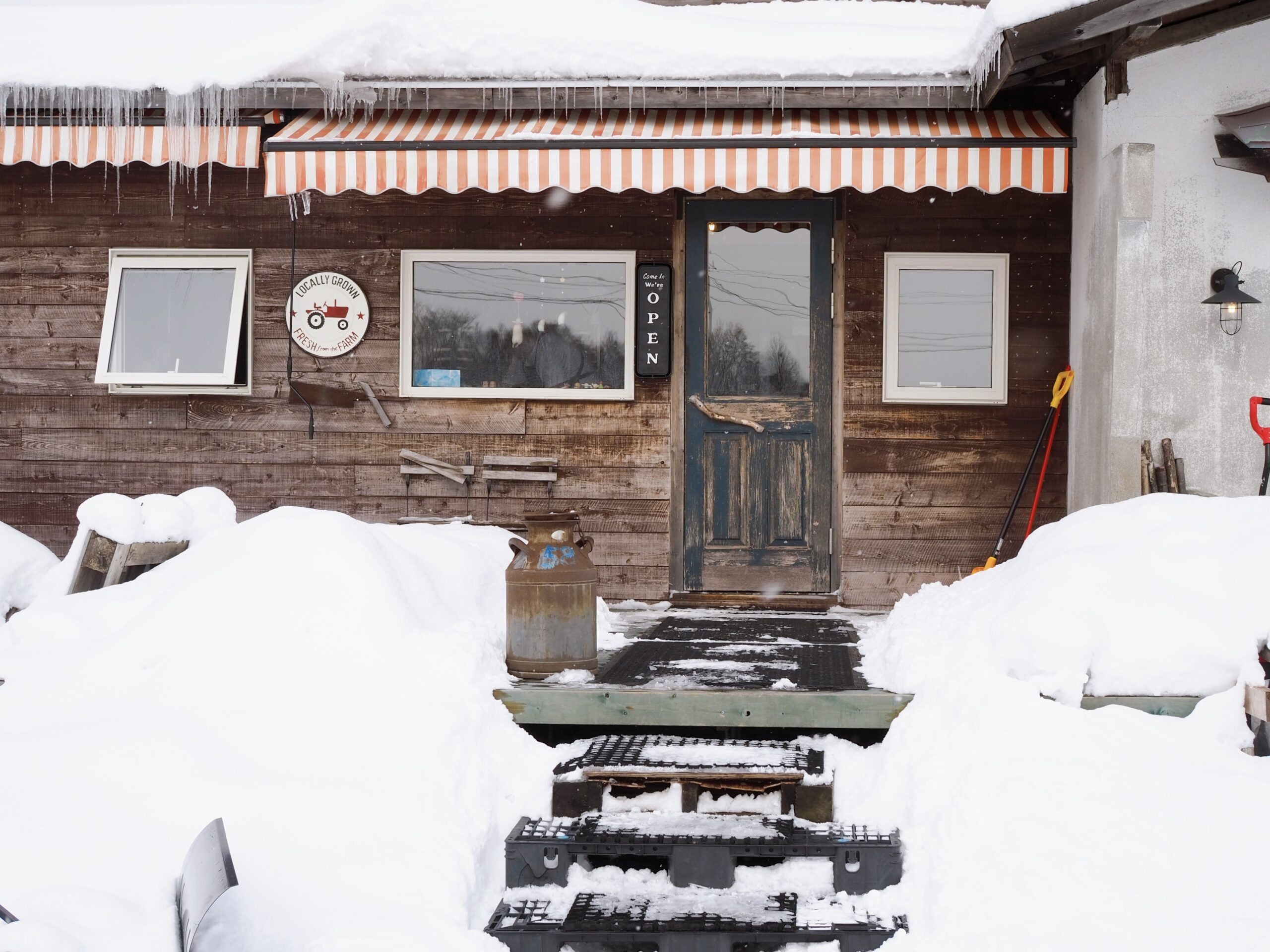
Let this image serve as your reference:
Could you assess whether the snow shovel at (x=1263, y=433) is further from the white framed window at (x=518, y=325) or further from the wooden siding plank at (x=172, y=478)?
the wooden siding plank at (x=172, y=478)

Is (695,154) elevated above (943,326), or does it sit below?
above

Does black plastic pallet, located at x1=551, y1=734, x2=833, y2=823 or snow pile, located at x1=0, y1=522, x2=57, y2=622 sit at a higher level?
snow pile, located at x1=0, y1=522, x2=57, y2=622

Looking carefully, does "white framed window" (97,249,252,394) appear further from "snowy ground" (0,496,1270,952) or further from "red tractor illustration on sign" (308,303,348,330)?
"snowy ground" (0,496,1270,952)

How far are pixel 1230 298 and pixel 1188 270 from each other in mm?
277

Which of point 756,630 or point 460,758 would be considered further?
point 756,630

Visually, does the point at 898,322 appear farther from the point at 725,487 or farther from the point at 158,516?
the point at 158,516

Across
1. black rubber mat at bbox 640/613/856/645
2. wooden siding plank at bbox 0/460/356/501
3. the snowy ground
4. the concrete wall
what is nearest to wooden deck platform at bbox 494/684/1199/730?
the snowy ground

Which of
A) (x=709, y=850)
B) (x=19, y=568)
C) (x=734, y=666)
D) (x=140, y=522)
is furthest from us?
(x=19, y=568)

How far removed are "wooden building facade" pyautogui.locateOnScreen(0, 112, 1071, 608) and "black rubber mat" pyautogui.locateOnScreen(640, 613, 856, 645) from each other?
774 millimetres

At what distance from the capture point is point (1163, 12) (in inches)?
211

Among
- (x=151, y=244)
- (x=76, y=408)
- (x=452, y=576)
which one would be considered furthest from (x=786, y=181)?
(x=76, y=408)

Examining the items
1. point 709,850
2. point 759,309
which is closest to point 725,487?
point 759,309

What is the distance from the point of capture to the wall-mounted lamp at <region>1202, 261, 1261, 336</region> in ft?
18.9

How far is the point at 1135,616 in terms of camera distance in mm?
3814
